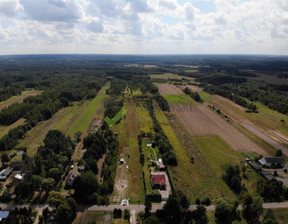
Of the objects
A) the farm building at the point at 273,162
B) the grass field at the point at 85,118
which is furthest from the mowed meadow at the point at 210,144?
the grass field at the point at 85,118

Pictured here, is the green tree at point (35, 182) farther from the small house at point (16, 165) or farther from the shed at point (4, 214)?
the small house at point (16, 165)

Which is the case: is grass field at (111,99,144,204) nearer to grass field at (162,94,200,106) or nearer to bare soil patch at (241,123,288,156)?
grass field at (162,94,200,106)

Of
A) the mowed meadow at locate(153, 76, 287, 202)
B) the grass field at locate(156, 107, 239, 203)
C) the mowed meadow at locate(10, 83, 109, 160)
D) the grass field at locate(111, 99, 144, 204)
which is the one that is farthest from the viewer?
the mowed meadow at locate(10, 83, 109, 160)

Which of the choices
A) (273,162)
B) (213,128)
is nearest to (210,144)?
(213,128)

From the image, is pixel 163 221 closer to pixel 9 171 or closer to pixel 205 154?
pixel 205 154

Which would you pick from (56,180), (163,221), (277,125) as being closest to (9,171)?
(56,180)

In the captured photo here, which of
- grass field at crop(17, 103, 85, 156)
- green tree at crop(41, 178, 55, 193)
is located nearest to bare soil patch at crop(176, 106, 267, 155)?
green tree at crop(41, 178, 55, 193)
